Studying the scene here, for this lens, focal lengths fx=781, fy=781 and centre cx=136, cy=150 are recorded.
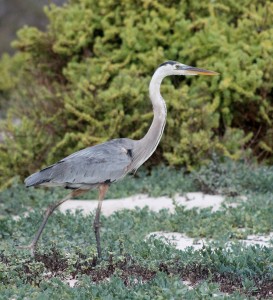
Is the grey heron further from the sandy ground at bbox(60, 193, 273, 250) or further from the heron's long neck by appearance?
the sandy ground at bbox(60, 193, 273, 250)

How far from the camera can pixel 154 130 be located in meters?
6.84

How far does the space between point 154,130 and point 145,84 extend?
3.44m

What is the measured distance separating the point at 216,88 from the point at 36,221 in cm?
371

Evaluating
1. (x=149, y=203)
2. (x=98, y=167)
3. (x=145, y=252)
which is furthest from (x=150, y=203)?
(x=145, y=252)

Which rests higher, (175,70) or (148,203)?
(175,70)

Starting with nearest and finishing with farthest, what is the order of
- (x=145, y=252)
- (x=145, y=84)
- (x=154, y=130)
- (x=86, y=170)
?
(x=145, y=252), (x=86, y=170), (x=154, y=130), (x=145, y=84)

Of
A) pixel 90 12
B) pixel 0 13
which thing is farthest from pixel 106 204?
pixel 0 13

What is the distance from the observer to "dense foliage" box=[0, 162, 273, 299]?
17.0 ft

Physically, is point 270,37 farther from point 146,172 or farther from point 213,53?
point 146,172

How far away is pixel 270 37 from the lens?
1053cm

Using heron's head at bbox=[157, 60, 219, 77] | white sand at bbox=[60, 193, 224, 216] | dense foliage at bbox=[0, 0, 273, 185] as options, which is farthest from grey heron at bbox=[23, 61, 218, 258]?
dense foliage at bbox=[0, 0, 273, 185]

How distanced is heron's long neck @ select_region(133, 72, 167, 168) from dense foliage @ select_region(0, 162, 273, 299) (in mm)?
755

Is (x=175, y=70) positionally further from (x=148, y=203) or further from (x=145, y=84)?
(x=145, y=84)

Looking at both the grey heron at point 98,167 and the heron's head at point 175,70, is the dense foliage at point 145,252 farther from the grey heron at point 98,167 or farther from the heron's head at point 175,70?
the heron's head at point 175,70
